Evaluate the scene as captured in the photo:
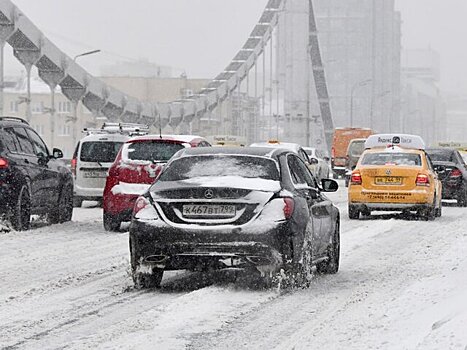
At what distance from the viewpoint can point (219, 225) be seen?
1017 cm

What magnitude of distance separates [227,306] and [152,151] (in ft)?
28.9

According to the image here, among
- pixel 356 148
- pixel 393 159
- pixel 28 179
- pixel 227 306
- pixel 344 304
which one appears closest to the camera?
pixel 227 306

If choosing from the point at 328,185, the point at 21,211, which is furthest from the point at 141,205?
the point at 21,211

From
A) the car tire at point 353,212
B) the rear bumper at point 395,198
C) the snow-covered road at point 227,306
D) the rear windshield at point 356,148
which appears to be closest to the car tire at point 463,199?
the rear bumper at point 395,198

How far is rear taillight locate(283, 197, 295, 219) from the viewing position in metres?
10.3

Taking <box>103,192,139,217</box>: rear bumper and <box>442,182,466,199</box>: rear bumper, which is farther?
<box>442,182,466,199</box>: rear bumper

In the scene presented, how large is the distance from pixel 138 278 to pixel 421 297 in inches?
95.7

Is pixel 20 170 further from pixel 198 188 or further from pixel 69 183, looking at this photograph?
pixel 198 188

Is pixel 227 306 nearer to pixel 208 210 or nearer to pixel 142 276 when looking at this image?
pixel 208 210

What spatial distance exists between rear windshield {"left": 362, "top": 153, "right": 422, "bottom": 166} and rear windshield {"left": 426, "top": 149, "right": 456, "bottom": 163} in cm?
671

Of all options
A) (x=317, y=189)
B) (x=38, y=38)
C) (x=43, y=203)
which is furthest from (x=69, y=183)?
(x=38, y=38)

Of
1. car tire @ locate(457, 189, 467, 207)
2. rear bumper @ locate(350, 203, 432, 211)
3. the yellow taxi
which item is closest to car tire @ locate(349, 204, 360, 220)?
the yellow taxi

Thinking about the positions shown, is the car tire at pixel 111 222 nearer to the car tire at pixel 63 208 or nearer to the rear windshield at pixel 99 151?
the car tire at pixel 63 208

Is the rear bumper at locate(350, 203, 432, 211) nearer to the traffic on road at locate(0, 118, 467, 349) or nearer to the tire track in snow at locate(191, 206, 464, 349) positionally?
the tire track in snow at locate(191, 206, 464, 349)
